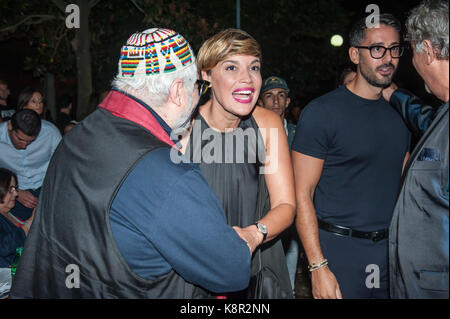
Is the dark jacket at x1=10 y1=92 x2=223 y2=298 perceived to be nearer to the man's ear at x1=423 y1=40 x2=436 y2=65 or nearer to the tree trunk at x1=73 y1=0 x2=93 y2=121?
the man's ear at x1=423 y1=40 x2=436 y2=65

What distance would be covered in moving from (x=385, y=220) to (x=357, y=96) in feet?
3.03

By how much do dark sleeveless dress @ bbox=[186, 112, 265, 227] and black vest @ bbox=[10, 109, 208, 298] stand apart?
80cm

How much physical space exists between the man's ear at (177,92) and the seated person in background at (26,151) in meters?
3.66

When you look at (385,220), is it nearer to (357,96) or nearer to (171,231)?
(357,96)

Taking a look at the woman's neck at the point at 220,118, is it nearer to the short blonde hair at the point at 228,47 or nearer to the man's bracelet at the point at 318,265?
the short blonde hair at the point at 228,47

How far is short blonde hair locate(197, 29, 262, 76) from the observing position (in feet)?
8.16

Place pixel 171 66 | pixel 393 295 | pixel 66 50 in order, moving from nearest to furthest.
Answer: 1. pixel 171 66
2. pixel 393 295
3. pixel 66 50

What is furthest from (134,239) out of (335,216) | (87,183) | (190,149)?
(335,216)

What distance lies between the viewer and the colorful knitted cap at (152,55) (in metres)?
1.74

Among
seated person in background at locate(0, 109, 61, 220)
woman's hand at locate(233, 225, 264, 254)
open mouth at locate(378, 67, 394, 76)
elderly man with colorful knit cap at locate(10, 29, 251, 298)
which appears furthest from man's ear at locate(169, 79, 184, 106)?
seated person in background at locate(0, 109, 61, 220)

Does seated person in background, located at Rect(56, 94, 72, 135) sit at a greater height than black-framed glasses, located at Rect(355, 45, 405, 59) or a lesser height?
lesser

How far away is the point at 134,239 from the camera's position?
1.58 metres

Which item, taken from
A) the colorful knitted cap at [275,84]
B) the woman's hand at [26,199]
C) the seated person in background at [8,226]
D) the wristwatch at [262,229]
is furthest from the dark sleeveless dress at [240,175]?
the woman's hand at [26,199]
